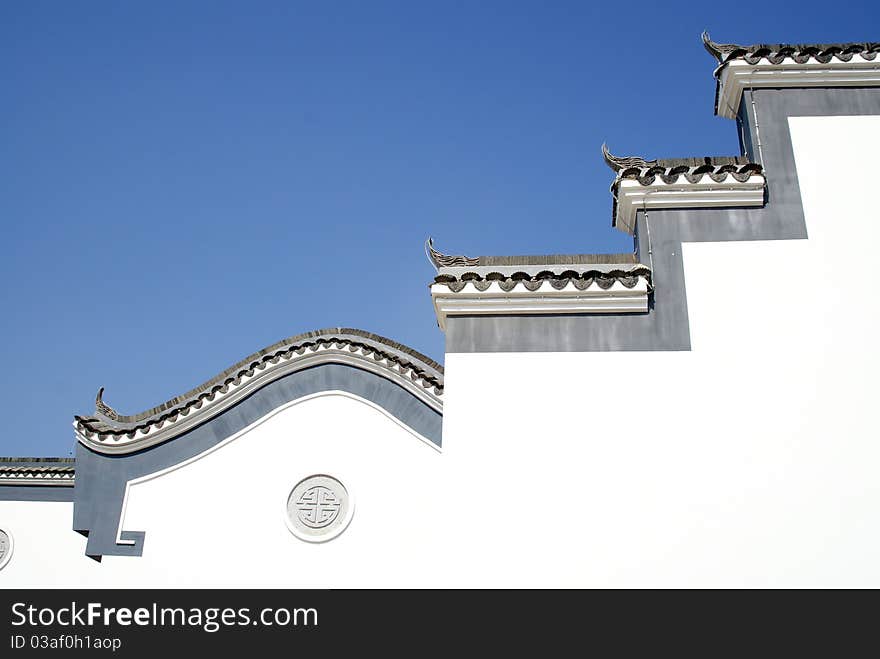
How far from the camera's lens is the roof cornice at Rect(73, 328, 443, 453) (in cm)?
958

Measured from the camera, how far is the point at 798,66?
6.24m

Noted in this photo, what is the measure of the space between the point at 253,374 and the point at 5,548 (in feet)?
20.0

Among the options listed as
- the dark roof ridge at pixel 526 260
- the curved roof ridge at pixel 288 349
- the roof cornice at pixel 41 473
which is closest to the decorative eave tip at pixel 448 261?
the dark roof ridge at pixel 526 260

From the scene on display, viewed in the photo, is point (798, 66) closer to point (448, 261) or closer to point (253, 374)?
point (448, 261)

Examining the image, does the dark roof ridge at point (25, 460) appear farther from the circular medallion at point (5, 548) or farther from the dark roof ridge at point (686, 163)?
the dark roof ridge at point (686, 163)

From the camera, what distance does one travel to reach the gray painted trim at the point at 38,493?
41.4 ft

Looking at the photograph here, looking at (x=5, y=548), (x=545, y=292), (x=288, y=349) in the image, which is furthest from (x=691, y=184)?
(x=5, y=548)

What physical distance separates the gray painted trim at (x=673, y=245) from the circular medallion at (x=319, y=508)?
4128 mm

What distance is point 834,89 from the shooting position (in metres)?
6.27

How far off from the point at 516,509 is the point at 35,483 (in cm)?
1019
